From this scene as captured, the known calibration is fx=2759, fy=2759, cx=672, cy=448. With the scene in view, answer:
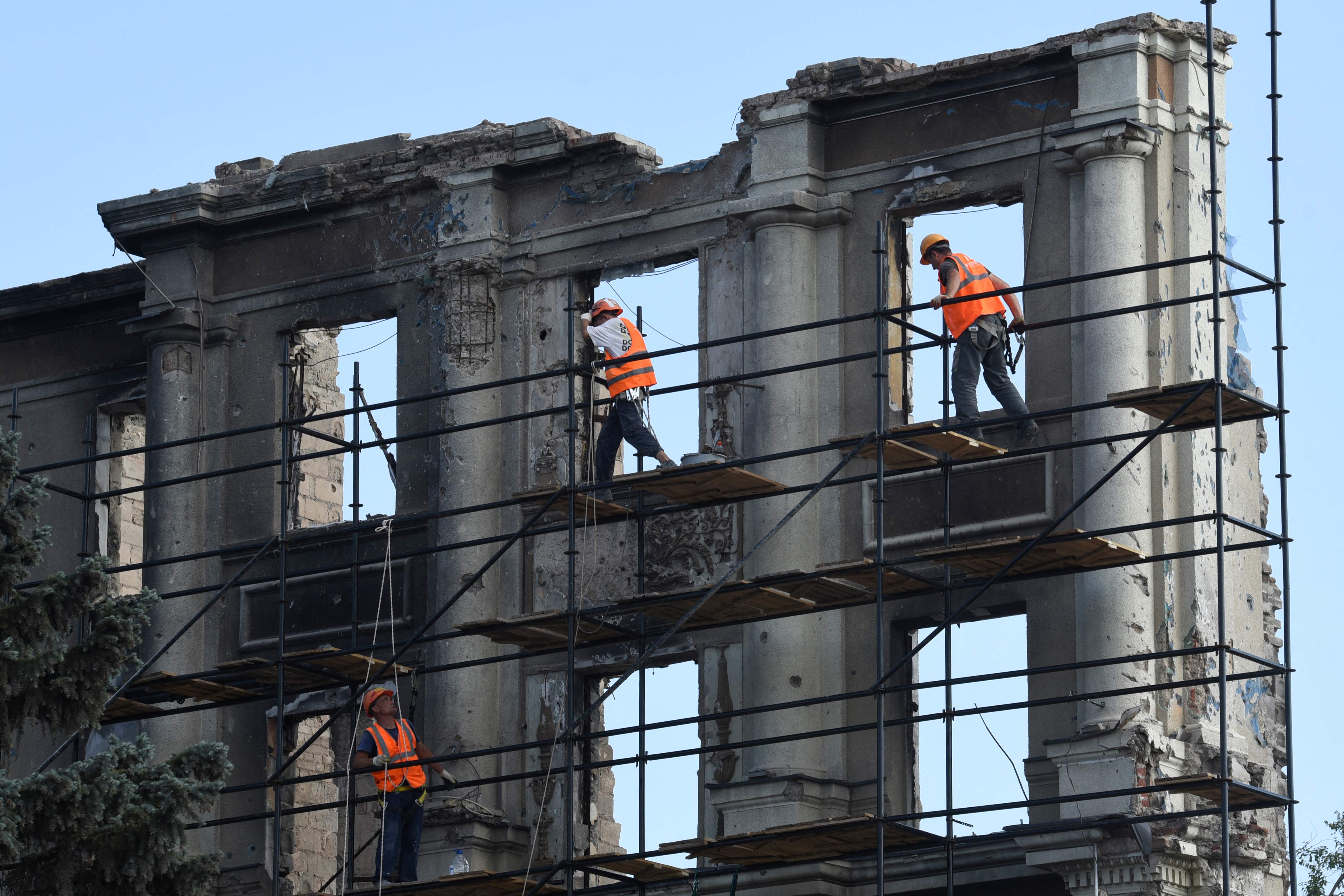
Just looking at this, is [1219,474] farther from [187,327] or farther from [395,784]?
[187,327]

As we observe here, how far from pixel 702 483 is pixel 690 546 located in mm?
1896

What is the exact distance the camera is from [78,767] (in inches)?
648

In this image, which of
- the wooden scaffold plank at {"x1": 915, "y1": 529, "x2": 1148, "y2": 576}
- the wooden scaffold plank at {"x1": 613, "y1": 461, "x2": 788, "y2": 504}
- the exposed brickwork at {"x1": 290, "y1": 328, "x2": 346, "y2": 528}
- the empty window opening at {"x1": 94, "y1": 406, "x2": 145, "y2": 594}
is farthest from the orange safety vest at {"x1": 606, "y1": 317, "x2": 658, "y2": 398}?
the empty window opening at {"x1": 94, "y1": 406, "x2": 145, "y2": 594}

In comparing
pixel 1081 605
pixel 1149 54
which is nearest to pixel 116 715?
pixel 1081 605

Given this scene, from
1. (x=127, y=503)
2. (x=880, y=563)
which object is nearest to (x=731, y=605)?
(x=880, y=563)

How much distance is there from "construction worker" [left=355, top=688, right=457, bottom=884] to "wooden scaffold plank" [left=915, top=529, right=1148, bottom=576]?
4.04m

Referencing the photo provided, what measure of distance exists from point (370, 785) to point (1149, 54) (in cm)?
902

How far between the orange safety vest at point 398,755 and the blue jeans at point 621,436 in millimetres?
2326

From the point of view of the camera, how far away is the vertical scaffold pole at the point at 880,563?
58.8ft

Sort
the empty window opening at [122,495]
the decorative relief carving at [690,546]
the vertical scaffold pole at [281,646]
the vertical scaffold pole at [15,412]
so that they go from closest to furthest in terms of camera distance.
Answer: the vertical scaffold pole at [281,646] < the decorative relief carving at [690,546] < the vertical scaffold pole at [15,412] < the empty window opening at [122,495]

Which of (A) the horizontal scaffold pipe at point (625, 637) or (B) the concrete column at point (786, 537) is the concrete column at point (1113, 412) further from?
(B) the concrete column at point (786, 537)

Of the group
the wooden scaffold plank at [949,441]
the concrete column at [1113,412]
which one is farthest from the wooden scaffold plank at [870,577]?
the concrete column at [1113,412]

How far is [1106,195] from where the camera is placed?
19.5 m

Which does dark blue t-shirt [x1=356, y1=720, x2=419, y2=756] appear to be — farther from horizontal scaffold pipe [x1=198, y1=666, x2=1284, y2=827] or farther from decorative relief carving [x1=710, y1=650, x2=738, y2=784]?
decorative relief carving [x1=710, y1=650, x2=738, y2=784]
